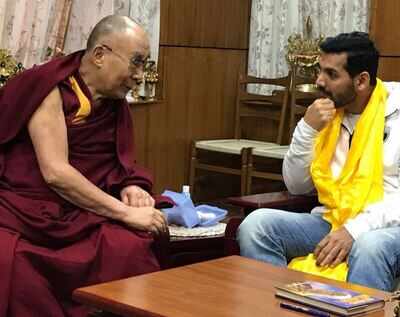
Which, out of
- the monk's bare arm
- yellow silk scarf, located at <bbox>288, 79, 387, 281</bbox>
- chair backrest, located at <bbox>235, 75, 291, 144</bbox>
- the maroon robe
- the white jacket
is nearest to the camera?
the maroon robe

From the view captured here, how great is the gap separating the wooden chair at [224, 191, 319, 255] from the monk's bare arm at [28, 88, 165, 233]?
0.32 meters

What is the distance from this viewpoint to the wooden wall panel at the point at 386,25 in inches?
180

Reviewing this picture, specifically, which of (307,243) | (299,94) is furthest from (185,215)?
(299,94)

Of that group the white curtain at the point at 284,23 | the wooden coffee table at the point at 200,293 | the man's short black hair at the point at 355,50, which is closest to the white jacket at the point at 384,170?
the man's short black hair at the point at 355,50

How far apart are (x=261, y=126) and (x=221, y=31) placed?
0.68 m

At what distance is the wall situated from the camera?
195 inches

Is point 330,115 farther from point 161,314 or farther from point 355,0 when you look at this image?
point 355,0

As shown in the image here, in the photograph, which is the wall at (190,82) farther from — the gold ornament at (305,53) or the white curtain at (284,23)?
the gold ornament at (305,53)

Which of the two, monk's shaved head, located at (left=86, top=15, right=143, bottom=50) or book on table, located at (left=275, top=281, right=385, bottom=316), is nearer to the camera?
book on table, located at (left=275, top=281, right=385, bottom=316)

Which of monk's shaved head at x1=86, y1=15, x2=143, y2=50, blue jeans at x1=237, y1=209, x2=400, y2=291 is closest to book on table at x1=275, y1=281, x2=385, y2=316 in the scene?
blue jeans at x1=237, y1=209, x2=400, y2=291

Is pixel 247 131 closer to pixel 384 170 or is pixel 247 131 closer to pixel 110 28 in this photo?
pixel 384 170

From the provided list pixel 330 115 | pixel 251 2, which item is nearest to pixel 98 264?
pixel 330 115

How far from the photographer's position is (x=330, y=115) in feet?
9.84

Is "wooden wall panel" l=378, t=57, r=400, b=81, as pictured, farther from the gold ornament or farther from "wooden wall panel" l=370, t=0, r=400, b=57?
the gold ornament
